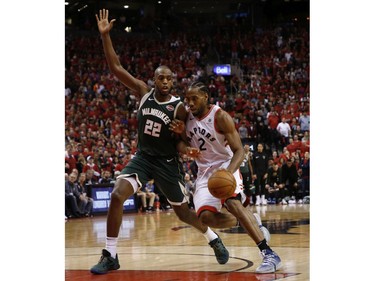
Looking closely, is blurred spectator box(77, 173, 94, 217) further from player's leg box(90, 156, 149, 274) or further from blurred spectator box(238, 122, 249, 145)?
blurred spectator box(238, 122, 249, 145)

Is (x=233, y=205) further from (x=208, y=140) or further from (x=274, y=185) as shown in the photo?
(x=274, y=185)

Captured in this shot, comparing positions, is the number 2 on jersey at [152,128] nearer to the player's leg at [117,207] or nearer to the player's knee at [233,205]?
the player's leg at [117,207]

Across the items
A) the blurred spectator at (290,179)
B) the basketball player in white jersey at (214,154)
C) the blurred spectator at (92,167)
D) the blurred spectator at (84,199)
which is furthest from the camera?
the blurred spectator at (290,179)

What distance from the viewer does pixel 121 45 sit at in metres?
29.6

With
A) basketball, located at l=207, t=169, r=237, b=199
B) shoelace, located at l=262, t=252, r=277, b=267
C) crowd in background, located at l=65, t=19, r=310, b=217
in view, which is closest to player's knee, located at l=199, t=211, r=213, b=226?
basketball, located at l=207, t=169, r=237, b=199

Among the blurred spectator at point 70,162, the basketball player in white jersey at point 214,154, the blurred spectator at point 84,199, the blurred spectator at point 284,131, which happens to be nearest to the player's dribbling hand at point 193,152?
the basketball player in white jersey at point 214,154

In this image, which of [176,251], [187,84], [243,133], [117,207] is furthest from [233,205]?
[187,84]

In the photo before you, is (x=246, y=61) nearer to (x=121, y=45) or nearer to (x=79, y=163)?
(x=121, y=45)

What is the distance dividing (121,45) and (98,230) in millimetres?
19150

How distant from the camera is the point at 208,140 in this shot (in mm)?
6672

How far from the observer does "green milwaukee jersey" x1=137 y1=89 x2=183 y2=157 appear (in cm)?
679

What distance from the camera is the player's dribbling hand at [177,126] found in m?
6.65

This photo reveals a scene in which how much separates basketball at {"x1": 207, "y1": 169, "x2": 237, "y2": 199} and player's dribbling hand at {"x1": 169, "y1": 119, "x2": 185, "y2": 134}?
0.76 metres

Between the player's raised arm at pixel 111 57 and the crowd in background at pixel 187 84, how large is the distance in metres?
7.02
